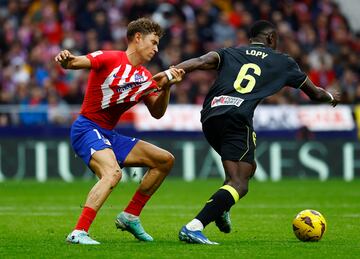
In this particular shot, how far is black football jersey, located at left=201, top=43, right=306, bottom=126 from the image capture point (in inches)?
392

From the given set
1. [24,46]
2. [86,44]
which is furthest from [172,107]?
[24,46]

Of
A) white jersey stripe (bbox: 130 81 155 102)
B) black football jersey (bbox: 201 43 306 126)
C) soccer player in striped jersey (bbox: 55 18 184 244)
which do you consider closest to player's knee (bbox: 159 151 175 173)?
soccer player in striped jersey (bbox: 55 18 184 244)

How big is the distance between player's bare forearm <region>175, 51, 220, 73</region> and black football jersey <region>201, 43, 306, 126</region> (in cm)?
10

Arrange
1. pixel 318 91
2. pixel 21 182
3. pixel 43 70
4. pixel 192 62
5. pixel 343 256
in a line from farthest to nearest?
pixel 43 70 < pixel 21 182 < pixel 318 91 < pixel 192 62 < pixel 343 256

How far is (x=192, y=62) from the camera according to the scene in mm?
9711

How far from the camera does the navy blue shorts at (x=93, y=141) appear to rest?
32.4 feet

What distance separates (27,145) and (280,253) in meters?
13.2

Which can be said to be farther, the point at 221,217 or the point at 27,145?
the point at 27,145

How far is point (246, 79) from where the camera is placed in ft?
32.9

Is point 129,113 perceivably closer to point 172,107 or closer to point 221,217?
point 172,107

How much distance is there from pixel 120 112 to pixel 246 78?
140 cm

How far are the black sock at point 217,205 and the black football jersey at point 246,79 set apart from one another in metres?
0.83

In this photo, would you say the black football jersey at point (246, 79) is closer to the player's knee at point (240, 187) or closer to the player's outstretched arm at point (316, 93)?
the player's outstretched arm at point (316, 93)

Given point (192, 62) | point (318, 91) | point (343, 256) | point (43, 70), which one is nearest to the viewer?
point (343, 256)
